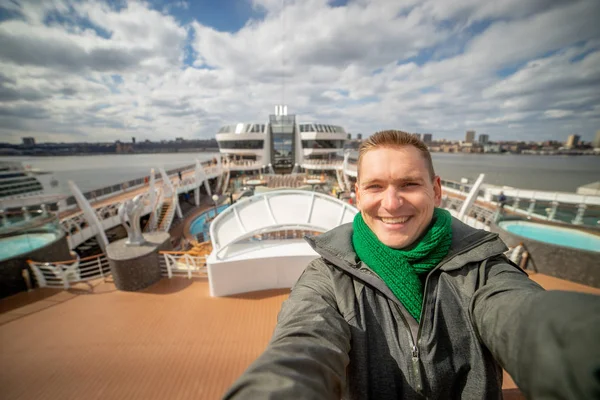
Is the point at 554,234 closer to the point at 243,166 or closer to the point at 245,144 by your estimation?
the point at 243,166

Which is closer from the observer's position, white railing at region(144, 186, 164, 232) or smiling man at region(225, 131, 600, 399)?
smiling man at region(225, 131, 600, 399)

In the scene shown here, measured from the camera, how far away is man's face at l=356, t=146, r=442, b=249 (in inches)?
56.5

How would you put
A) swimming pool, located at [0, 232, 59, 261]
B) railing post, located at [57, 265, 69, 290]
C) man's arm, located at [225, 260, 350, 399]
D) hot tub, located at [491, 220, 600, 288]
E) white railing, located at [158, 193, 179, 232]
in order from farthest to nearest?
white railing, located at [158, 193, 179, 232] → swimming pool, located at [0, 232, 59, 261] → hot tub, located at [491, 220, 600, 288] → railing post, located at [57, 265, 69, 290] → man's arm, located at [225, 260, 350, 399]

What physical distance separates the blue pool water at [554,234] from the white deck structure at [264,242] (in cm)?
926

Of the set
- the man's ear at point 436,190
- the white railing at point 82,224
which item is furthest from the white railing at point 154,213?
the man's ear at point 436,190

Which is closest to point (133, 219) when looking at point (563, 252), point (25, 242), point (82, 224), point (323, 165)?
point (25, 242)

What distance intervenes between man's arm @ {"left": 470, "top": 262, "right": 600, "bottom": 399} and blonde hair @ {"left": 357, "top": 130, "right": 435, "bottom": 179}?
912 mm

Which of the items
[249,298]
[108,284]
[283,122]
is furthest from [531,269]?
[283,122]

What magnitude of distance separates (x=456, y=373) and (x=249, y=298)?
5.95 m

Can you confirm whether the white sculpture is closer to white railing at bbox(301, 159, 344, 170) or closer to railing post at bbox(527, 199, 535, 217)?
railing post at bbox(527, 199, 535, 217)

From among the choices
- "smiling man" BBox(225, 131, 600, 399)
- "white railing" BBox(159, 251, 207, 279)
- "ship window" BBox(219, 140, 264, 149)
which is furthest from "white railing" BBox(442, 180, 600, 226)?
"ship window" BBox(219, 140, 264, 149)

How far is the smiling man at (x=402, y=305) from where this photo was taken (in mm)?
1093

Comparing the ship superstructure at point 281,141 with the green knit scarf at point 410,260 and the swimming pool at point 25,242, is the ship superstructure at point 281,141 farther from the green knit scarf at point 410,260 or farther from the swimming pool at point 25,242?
the green knit scarf at point 410,260

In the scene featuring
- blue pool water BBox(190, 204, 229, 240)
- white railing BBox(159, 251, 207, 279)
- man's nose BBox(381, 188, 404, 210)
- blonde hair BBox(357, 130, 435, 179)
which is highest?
blonde hair BBox(357, 130, 435, 179)
